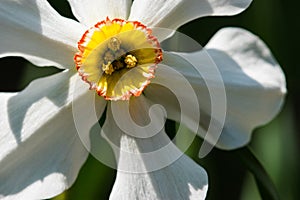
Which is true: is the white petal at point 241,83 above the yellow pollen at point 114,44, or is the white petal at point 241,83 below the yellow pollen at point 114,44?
below

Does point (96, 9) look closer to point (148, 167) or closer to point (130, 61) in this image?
point (130, 61)

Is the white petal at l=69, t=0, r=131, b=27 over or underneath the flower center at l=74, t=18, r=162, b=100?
over

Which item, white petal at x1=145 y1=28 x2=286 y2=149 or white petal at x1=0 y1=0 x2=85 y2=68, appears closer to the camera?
white petal at x1=0 y1=0 x2=85 y2=68

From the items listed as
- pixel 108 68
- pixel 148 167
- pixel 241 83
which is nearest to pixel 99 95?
pixel 108 68

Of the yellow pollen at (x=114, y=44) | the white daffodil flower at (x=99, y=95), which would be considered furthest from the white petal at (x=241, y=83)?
the yellow pollen at (x=114, y=44)

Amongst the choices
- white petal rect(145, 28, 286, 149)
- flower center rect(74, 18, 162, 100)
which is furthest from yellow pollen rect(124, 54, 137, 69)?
white petal rect(145, 28, 286, 149)

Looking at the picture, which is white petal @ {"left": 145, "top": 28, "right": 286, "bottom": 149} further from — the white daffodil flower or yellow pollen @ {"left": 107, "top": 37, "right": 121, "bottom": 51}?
yellow pollen @ {"left": 107, "top": 37, "right": 121, "bottom": 51}

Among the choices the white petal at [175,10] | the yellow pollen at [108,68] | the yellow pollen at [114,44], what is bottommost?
the yellow pollen at [108,68]

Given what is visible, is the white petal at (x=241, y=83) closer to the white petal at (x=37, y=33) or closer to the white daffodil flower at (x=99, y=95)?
the white daffodil flower at (x=99, y=95)

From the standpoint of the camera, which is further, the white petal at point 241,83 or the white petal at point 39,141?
the white petal at point 241,83
